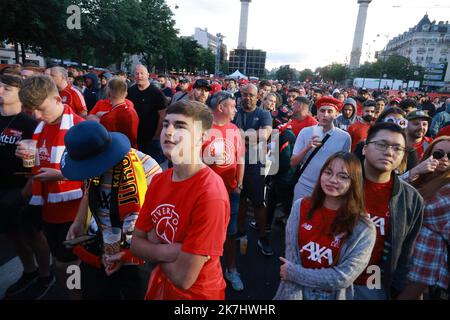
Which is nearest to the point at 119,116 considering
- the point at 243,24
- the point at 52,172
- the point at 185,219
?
the point at 52,172

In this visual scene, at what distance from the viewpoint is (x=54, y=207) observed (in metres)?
2.55

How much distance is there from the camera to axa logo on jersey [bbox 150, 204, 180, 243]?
64.8 inches

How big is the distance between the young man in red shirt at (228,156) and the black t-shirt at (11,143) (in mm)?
1733

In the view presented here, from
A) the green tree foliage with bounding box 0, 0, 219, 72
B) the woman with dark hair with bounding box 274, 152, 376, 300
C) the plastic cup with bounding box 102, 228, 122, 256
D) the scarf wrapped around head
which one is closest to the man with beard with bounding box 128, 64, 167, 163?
the scarf wrapped around head

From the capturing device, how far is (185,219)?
1.59m

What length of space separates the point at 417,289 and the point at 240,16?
118506 millimetres

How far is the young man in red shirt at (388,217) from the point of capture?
1.93 m

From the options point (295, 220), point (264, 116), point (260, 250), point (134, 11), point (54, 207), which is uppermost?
point (134, 11)

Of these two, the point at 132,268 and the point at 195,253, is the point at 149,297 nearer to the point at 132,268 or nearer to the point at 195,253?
the point at 132,268

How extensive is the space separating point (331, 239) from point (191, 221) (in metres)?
0.89

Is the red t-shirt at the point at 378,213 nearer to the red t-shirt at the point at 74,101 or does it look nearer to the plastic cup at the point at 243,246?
the plastic cup at the point at 243,246

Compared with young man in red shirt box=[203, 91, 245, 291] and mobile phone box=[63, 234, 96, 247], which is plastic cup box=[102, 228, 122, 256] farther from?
young man in red shirt box=[203, 91, 245, 291]

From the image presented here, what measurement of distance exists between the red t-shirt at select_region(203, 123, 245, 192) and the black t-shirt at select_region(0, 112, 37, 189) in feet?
5.68

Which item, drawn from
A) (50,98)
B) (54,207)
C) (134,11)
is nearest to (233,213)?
(54,207)
